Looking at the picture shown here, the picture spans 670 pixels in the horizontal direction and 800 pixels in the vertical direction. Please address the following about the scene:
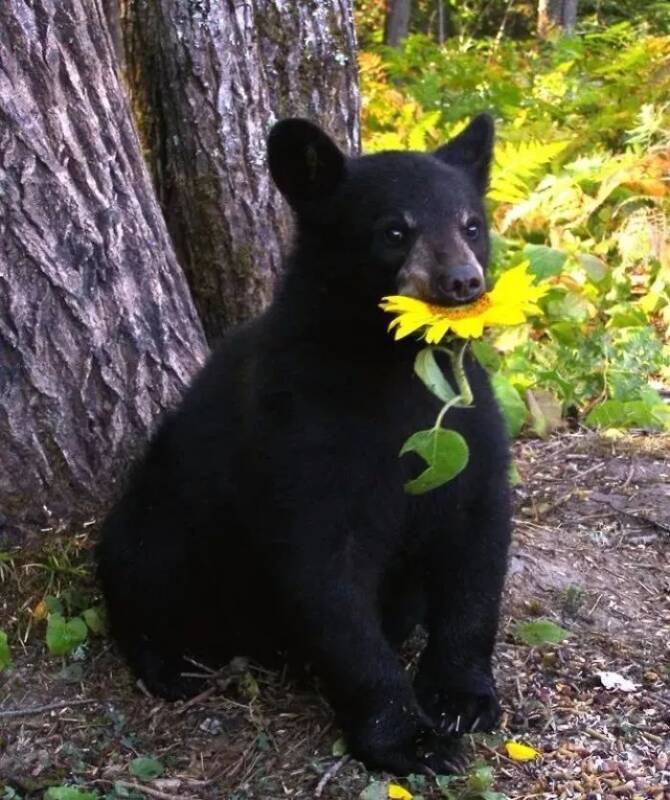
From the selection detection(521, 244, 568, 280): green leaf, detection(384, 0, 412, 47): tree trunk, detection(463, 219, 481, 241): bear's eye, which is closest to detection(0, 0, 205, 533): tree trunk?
detection(463, 219, 481, 241): bear's eye

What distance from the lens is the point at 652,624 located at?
3963 millimetres

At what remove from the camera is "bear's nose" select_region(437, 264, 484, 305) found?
2.93 m

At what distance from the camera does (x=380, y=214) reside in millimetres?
3215

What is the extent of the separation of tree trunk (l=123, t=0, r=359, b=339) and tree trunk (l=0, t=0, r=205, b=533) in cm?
44

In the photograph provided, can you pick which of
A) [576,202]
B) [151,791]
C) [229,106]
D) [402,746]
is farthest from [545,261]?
[151,791]

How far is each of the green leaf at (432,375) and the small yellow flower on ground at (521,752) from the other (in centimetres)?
96

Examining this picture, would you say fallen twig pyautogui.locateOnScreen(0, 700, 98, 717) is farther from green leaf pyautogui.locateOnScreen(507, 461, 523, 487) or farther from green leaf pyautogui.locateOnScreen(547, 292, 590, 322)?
green leaf pyautogui.locateOnScreen(547, 292, 590, 322)

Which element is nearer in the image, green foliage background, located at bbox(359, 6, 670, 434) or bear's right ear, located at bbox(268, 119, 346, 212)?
bear's right ear, located at bbox(268, 119, 346, 212)

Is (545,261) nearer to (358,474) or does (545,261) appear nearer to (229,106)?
(229,106)

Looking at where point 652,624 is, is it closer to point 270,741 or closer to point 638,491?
point 638,491

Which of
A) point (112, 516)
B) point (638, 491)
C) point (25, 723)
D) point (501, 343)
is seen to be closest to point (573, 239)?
point (501, 343)

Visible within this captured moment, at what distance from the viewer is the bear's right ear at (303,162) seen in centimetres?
332

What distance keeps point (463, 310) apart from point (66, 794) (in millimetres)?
1584

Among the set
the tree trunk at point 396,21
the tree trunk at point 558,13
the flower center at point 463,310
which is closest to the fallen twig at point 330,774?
the flower center at point 463,310
